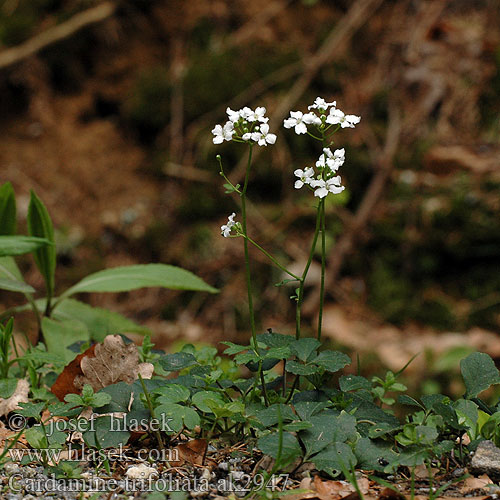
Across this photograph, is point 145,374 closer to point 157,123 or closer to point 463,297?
point 463,297

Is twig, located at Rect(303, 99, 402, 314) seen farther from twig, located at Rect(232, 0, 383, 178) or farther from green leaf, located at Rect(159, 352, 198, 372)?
green leaf, located at Rect(159, 352, 198, 372)

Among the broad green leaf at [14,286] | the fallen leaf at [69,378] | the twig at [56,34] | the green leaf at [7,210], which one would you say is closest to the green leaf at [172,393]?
the fallen leaf at [69,378]

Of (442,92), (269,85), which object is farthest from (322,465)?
(442,92)

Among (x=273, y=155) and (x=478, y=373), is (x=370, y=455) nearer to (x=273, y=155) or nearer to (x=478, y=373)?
(x=478, y=373)

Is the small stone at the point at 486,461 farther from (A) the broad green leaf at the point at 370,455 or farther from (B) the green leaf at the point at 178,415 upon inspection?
(B) the green leaf at the point at 178,415

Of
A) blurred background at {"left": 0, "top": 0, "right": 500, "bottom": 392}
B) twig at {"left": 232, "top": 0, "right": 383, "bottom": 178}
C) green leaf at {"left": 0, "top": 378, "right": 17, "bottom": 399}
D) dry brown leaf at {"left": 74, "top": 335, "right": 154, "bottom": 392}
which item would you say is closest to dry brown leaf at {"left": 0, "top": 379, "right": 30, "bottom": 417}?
green leaf at {"left": 0, "top": 378, "right": 17, "bottom": 399}

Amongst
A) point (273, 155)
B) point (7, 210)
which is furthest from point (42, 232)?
point (273, 155)
